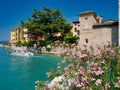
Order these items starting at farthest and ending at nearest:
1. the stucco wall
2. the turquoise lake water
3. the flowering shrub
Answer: the stucco wall, the turquoise lake water, the flowering shrub

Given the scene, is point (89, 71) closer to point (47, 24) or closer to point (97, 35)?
point (97, 35)

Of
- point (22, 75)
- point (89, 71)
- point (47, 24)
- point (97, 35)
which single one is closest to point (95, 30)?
point (97, 35)

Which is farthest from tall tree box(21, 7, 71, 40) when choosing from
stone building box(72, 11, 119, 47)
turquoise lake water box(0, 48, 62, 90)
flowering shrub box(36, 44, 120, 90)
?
flowering shrub box(36, 44, 120, 90)

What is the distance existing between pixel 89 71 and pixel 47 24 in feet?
143

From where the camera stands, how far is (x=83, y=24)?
39.8 m

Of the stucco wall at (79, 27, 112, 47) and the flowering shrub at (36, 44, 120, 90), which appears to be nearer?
the flowering shrub at (36, 44, 120, 90)

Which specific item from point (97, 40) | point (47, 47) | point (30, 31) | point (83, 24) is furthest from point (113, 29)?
point (30, 31)

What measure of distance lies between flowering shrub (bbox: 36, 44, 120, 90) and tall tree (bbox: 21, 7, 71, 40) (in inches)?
1590

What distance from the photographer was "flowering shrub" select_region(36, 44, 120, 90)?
4477 millimetres

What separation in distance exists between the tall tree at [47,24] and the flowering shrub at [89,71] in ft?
132

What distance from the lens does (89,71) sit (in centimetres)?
459

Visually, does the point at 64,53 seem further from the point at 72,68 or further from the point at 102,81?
the point at 102,81

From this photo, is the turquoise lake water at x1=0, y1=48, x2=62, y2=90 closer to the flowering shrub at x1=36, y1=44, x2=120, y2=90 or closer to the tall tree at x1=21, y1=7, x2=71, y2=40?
the flowering shrub at x1=36, y1=44, x2=120, y2=90

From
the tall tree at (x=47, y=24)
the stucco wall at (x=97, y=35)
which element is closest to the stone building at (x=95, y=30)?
the stucco wall at (x=97, y=35)
